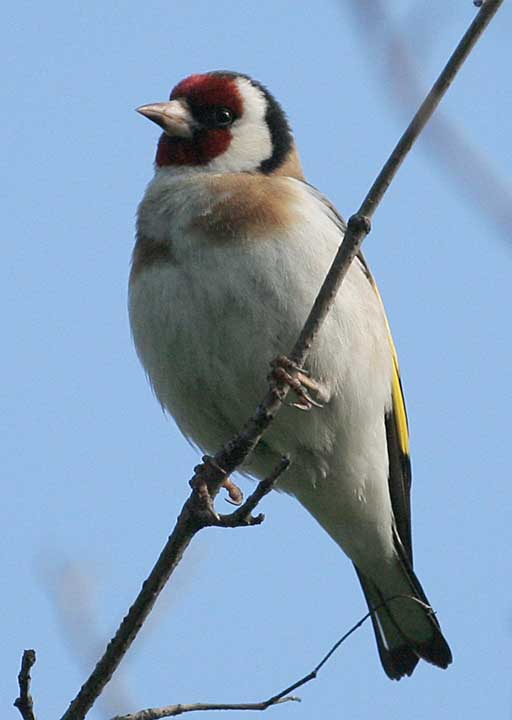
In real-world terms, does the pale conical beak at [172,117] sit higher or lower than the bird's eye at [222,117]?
lower

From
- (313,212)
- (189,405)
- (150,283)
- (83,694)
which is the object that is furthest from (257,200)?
(83,694)

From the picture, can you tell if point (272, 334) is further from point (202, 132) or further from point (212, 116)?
point (212, 116)

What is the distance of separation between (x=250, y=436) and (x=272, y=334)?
929 mm

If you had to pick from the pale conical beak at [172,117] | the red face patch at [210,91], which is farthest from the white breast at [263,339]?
the red face patch at [210,91]

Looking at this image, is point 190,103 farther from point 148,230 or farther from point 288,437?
point 288,437

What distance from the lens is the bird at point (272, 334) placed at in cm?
530

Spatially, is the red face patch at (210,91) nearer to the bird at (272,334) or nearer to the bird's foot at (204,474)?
the bird at (272,334)

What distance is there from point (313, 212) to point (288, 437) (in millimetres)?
1016

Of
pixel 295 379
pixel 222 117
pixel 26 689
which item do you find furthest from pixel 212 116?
pixel 26 689

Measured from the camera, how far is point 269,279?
5250 mm

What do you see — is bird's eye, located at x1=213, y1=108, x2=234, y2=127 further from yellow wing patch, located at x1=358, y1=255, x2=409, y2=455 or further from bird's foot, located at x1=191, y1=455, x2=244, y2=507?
bird's foot, located at x1=191, y1=455, x2=244, y2=507

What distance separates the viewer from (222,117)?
6605mm

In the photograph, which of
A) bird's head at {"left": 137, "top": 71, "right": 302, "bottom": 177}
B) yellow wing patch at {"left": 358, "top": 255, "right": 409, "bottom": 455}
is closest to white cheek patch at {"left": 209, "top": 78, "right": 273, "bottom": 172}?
bird's head at {"left": 137, "top": 71, "right": 302, "bottom": 177}

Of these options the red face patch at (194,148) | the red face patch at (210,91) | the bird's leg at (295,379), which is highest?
the red face patch at (210,91)
